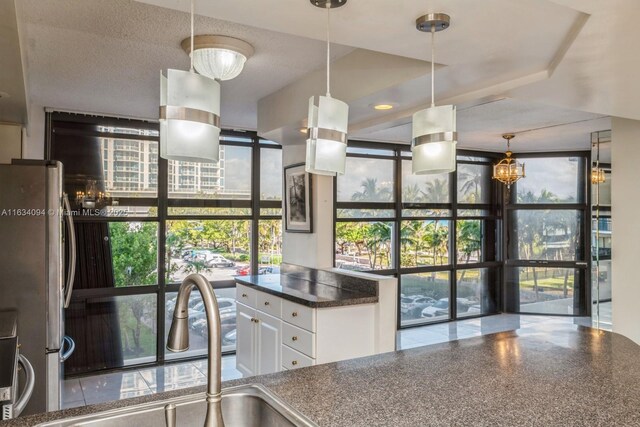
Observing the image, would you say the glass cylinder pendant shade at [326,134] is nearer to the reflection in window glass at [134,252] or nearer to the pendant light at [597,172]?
the pendant light at [597,172]

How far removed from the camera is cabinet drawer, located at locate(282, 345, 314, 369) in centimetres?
334

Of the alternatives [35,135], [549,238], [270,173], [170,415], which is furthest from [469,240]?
[170,415]

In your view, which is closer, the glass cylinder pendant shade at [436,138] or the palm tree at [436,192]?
the glass cylinder pendant shade at [436,138]

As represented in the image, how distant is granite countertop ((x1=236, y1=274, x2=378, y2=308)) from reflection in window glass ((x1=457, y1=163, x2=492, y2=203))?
344 centimetres

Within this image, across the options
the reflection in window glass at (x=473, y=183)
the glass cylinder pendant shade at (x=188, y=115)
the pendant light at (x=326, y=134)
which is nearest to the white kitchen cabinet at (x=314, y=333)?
the pendant light at (x=326, y=134)

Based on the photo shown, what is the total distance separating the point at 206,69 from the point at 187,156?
160cm

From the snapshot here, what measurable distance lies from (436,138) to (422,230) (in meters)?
4.77

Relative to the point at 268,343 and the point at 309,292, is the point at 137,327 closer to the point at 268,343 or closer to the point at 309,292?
the point at 268,343

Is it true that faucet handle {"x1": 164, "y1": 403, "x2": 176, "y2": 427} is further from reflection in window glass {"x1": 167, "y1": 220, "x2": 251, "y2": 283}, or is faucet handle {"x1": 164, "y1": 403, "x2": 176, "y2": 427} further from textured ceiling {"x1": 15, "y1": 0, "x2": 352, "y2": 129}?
reflection in window glass {"x1": 167, "y1": 220, "x2": 251, "y2": 283}

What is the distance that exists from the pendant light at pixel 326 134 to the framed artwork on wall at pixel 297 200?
279cm

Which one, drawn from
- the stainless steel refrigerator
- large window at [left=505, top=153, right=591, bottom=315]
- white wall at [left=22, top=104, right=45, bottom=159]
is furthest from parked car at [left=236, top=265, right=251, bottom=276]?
large window at [left=505, top=153, right=591, bottom=315]

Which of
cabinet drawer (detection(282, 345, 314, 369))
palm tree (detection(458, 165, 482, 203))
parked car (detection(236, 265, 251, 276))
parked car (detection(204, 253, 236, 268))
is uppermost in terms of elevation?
palm tree (detection(458, 165, 482, 203))

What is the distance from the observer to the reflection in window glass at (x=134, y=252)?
4.73 metres

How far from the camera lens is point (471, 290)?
6.89 meters
